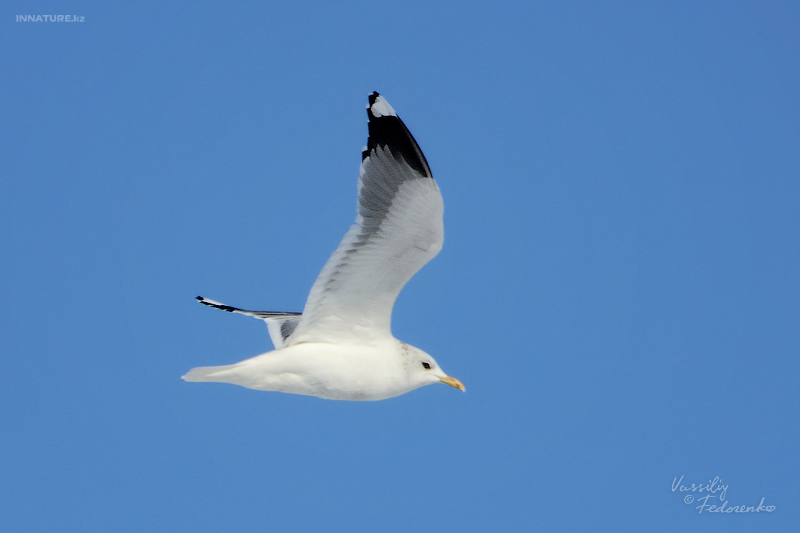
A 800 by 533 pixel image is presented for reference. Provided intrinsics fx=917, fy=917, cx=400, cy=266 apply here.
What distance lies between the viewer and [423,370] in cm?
606

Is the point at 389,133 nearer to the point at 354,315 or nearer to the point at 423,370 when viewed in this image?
the point at 354,315

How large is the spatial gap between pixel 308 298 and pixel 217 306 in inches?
75.0

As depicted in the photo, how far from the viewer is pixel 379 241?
17.5 ft

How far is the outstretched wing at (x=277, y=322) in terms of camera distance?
6.68 meters

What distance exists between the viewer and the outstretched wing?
21.9ft

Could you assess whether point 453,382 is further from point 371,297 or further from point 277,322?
point 277,322

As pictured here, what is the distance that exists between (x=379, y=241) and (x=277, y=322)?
1856 mm

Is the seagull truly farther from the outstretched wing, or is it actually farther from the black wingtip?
the outstretched wing

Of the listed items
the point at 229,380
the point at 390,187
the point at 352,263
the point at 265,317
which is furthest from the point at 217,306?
the point at 390,187

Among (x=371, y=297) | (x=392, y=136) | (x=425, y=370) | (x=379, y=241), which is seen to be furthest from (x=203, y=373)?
(x=392, y=136)

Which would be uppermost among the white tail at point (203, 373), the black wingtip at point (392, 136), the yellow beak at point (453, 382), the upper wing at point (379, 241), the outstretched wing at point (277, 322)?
the black wingtip at point (392, 136)

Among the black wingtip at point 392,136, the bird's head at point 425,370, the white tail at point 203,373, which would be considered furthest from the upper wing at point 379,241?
the white tail at point 203,373

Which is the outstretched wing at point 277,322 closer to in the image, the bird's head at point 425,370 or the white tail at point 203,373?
the white tail at point 203,373

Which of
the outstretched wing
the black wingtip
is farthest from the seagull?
the outstretched wing
